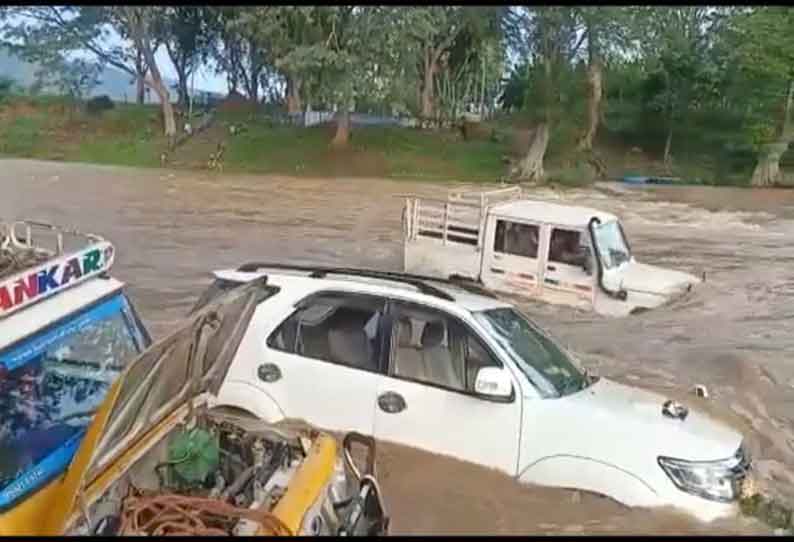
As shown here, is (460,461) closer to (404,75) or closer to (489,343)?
(489,343)

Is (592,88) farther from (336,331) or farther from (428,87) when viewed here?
(336,331)

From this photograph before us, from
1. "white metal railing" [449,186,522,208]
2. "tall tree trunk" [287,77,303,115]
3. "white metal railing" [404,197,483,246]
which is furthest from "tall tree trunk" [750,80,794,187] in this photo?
"white metal railing" [404,197,483,246]

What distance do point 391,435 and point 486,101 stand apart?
44813 mm

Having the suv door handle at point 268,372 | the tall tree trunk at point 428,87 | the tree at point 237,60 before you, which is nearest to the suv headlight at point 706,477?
the suv door handle at point 268,372

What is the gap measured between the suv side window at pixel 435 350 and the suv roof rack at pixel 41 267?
2.07 metres

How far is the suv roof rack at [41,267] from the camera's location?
4254mm

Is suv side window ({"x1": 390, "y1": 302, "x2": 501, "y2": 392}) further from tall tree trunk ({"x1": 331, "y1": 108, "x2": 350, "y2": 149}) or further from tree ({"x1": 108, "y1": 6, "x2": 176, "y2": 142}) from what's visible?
tree ({"x1": 108, "y1": 6, "x2": 176, "y2": 142})

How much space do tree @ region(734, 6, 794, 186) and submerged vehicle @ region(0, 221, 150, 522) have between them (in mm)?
35346

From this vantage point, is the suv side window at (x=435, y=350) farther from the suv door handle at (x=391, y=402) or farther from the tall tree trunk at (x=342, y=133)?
the tall tree trunk at (x=342, y=133)

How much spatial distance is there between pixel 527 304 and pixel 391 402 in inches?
306

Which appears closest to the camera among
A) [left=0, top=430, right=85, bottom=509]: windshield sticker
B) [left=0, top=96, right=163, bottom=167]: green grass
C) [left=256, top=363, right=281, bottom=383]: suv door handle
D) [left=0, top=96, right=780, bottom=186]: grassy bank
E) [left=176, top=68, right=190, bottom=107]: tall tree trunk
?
[left=0, top=430, right=85, bottom=509]: windshield sticker

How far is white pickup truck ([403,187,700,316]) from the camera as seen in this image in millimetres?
13359

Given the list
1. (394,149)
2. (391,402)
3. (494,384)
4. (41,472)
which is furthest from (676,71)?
(41,472)

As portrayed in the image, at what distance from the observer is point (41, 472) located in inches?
162
